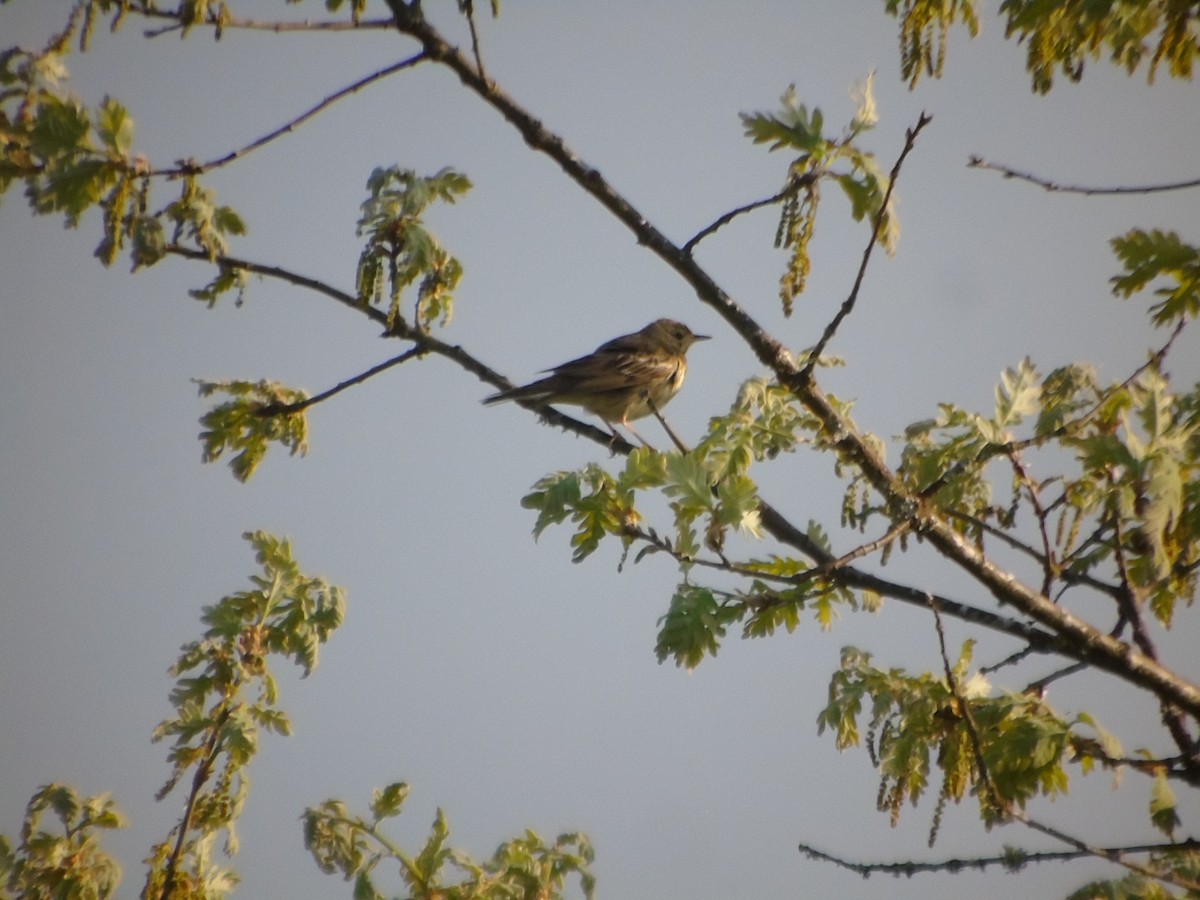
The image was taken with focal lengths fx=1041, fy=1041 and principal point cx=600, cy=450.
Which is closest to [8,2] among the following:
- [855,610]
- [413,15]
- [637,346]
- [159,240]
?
[159,240]

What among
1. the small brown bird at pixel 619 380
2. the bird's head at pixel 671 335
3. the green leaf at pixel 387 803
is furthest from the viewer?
the bird's head at pixel 671 335

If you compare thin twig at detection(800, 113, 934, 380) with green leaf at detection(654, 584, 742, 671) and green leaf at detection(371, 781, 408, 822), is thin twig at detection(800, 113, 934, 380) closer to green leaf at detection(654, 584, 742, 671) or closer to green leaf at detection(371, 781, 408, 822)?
green leaf at detection(654, 584, 742, 671)

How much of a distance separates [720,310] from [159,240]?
6.58ft

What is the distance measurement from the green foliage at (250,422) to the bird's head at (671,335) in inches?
208

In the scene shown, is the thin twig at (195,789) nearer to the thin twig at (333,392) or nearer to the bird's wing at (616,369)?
the thin twig at (333,392)

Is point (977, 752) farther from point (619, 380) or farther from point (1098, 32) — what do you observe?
point (619, 380)

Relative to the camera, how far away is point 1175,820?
381cm

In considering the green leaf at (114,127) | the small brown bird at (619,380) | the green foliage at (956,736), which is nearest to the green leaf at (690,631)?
the green foliage at (956,736)

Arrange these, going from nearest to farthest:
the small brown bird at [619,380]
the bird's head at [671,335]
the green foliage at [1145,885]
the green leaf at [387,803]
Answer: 1. the green foliage at [1145,885]
2. the green leaf at [387,803]
3. the small brown bird at [619,380]
4. the bird's head at [671,335]

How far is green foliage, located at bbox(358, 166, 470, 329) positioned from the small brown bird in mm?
3252

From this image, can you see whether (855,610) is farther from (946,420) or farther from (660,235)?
(660,235)

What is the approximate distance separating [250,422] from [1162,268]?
3.49 metres

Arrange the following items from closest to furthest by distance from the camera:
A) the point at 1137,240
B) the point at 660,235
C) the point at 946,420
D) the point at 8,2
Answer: the point at 1137,240 → the point at 8,2 → the point at 660,235 → the point at 946,420

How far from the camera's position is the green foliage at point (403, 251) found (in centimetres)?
390
